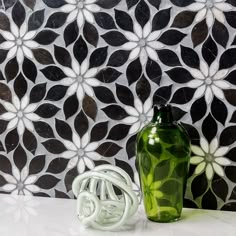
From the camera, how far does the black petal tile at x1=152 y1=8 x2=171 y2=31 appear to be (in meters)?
0.99

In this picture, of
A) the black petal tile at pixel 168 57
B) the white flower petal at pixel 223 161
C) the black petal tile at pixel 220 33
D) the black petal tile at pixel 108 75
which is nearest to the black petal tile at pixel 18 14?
the black petal tile at pixel 108 75

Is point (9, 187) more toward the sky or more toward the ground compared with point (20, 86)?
more toward the ground

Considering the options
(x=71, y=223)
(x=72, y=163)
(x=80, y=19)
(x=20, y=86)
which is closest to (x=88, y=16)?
(x=80, y=19)

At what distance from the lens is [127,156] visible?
1.05m

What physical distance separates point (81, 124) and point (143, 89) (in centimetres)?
16

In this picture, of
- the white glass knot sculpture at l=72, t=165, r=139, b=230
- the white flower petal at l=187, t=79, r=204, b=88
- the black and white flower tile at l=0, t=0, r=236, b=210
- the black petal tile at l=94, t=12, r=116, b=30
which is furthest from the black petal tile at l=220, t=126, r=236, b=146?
the black petal tile at l=94, t=12, r=116, b=30

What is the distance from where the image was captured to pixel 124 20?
1.01 m

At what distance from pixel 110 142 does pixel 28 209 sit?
23 cm

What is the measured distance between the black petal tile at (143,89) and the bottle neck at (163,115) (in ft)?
0.29

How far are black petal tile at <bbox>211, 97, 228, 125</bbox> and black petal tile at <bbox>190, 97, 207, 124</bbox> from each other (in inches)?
0.7

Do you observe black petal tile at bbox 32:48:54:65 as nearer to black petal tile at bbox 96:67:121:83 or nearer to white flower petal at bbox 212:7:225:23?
black petal tile at bbox 96:67:121:83

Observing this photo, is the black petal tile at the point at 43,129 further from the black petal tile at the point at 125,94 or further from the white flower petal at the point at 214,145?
the white flower petal at the point at 214,145

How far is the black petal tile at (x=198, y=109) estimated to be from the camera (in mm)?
993

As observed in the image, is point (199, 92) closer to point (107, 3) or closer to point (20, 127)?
point (107, 3)
